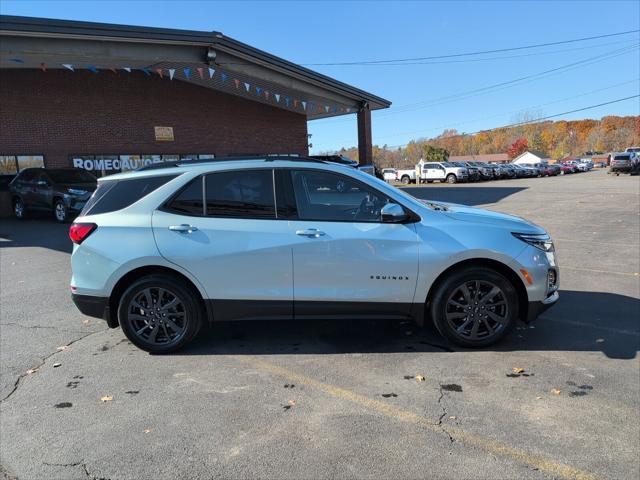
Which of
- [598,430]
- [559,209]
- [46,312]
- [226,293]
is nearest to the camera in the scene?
[598,430]

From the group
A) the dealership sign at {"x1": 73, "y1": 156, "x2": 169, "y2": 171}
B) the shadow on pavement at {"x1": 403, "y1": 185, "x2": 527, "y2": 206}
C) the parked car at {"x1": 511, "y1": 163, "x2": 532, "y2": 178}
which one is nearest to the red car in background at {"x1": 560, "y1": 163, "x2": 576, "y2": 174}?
the parked car at {"x1": 511, "y1": 163, "x2": 532, "y2": 178}

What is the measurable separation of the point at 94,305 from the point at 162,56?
1355cm

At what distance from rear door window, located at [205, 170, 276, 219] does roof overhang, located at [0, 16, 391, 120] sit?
11.9m

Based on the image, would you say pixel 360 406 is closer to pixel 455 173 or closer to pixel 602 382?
pixel 602 382

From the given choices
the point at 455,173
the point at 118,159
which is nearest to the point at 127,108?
the point at 118,159

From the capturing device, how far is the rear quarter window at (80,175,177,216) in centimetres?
456

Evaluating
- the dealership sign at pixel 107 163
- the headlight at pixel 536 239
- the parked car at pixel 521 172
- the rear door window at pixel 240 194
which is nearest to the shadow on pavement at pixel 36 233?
the dealership sign at pixel 107 163

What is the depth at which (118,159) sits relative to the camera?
2039cm

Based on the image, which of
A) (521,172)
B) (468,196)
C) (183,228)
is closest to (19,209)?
(183,228)

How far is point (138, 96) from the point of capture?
813 inches

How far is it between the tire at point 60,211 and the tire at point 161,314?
11311 millimetres

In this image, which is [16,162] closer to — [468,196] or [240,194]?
[240,194]

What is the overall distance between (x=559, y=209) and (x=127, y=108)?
17196mm

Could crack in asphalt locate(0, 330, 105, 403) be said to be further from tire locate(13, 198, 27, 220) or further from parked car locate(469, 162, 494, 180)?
parked car locate(469, 162, 494, 180)
